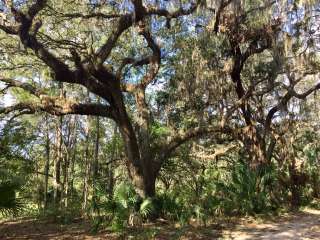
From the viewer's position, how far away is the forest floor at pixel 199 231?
367 inches

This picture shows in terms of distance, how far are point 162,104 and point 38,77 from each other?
6.23m

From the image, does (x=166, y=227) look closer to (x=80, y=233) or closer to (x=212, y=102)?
(x=80, y=233)

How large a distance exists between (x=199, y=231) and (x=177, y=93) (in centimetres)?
532

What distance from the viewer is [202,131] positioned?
12.7 meters

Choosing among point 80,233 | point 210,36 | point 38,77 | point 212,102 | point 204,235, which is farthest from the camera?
point 38,77

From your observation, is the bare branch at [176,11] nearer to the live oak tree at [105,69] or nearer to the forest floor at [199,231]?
the live oak tree at [105,69]

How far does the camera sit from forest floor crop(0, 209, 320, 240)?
9.31m

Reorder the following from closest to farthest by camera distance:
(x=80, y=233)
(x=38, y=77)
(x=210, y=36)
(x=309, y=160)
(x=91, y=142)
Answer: (x=80, y=233)
(x=210, y=36)
(x=309, y=160)
(x=38, y=77)
(x=91, y=142)

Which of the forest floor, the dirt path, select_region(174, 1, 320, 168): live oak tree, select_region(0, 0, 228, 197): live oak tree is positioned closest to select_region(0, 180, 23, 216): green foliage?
the forest floor

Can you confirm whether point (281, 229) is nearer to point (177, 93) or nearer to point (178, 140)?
point (178, 140)

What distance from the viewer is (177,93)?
45.7 ft

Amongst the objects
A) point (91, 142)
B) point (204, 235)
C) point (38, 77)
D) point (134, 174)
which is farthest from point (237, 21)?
point (91, 142)

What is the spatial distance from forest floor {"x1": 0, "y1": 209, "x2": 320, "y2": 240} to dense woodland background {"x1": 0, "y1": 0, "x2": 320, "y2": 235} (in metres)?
0.47

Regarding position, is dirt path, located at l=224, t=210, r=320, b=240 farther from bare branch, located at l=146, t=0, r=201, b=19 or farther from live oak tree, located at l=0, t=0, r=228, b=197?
bare branch, located at l=146, t=0, r=201, b=19
